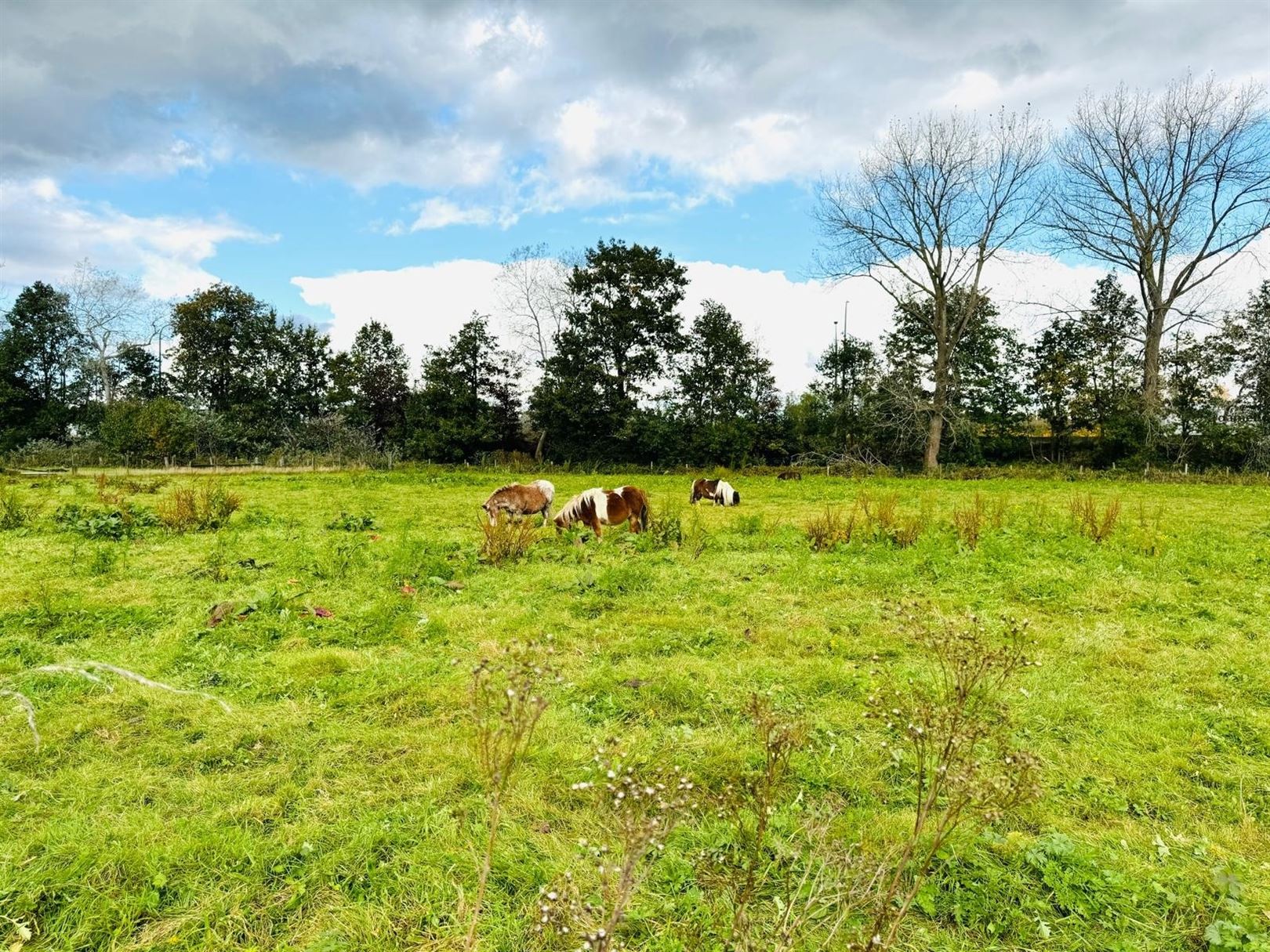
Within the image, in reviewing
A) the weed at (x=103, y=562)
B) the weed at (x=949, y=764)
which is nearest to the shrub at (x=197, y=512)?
the weed at (x=103, y=562)

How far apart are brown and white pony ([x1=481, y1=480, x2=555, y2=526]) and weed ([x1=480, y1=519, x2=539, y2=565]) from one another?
303 cm

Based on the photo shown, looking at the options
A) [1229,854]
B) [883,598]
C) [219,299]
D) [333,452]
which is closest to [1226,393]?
[883,598]

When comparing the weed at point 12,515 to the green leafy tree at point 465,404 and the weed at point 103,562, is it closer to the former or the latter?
the weed at point 103,562

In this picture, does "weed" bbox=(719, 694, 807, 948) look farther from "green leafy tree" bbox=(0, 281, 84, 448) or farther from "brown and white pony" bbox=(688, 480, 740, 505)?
"green leafy tree" bbox=(0, 281, 84, 448)

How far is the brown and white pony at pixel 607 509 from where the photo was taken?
10234mm

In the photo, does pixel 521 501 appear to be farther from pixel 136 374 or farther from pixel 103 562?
pixel 136 374

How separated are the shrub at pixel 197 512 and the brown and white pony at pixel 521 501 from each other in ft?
13.9

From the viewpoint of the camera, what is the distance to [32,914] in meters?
2.31

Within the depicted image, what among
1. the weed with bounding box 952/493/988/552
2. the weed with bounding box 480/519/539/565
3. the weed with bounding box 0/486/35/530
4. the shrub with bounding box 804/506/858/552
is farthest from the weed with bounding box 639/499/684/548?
the weed with bounding box 0/486/35/530

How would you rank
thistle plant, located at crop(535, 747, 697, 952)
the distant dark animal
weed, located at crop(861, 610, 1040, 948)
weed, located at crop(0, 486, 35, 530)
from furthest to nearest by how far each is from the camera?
the distant dark animal
weed, located at crop(0, 486, 35, 530)
weed, located at crop(861, 610, 1040, 948)
thistle plant, located at crop(535, 747, 697, 952)

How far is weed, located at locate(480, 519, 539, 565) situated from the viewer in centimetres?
801

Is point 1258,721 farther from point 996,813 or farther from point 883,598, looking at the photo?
point 996,813

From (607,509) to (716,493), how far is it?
703 centimetres

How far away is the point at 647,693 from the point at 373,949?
2311 millimetres
